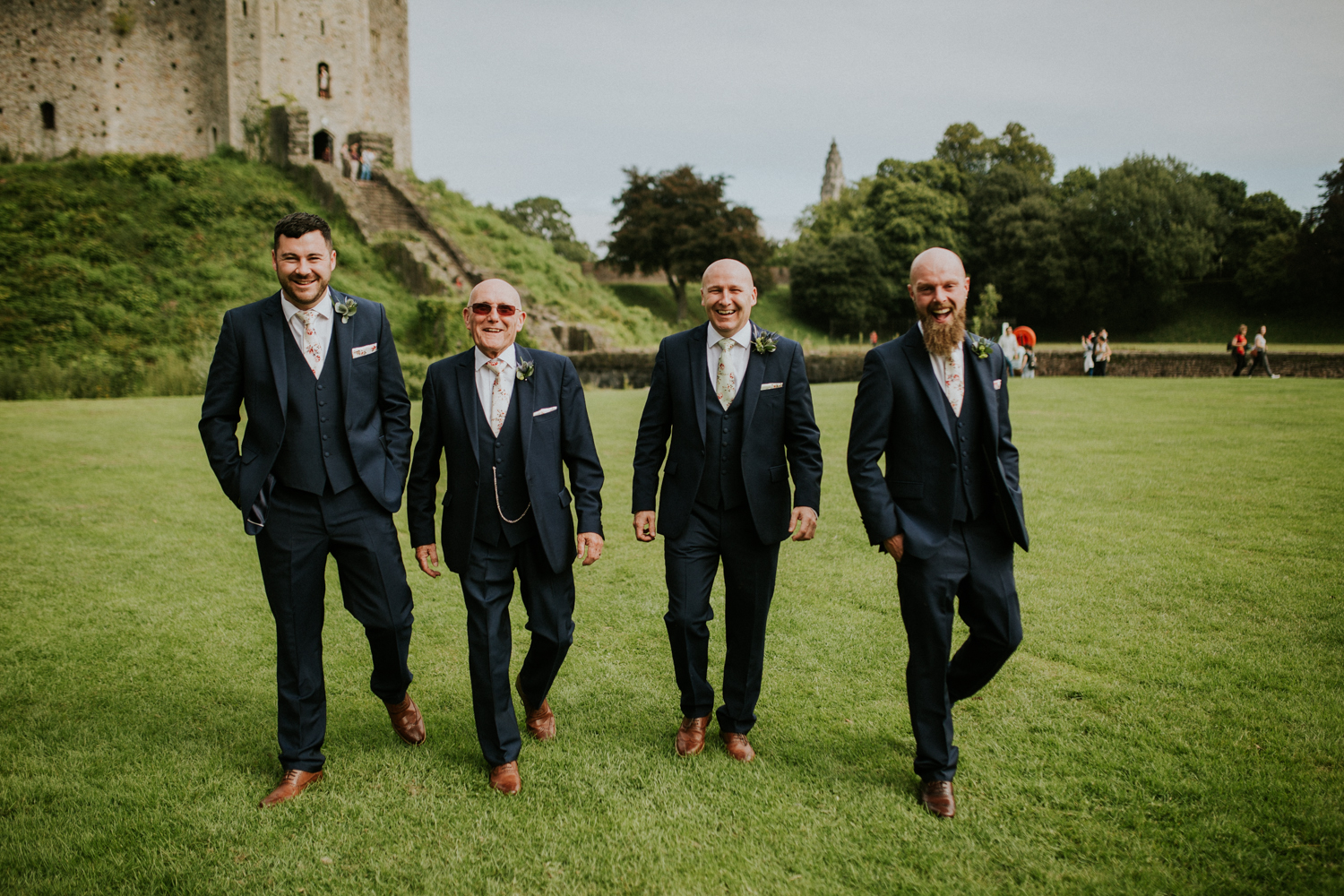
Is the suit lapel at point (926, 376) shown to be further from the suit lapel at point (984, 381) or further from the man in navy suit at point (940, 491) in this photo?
the suit lapel at point (984, 381)

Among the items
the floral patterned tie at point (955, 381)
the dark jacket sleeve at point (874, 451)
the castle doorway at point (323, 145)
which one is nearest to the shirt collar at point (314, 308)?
the dark jacket sleeve at point (874, 451)

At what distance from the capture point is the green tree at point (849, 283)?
149ft

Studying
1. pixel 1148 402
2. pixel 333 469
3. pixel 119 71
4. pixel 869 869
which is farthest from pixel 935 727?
pixel 119 71

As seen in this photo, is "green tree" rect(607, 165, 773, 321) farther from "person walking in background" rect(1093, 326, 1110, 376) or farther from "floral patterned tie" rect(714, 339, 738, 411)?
"floral patterned tie" rect(714, 339, 738, 411)

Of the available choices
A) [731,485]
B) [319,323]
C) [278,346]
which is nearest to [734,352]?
[731,485]

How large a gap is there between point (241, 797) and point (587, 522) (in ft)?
6.00

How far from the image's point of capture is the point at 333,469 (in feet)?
11.2

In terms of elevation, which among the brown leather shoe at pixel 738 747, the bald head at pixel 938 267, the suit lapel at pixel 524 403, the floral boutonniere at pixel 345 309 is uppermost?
the bald head at pixel 938 267

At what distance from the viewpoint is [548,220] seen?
79.2 m

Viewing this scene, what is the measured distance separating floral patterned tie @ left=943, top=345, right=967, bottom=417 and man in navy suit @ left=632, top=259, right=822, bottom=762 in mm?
591

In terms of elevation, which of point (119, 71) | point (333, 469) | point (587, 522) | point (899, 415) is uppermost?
point (119, 71)

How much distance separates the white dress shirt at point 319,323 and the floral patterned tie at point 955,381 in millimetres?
2641

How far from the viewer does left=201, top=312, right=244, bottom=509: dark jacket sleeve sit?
3.37 m

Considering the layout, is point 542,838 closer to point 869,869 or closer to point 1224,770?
point 869,869
